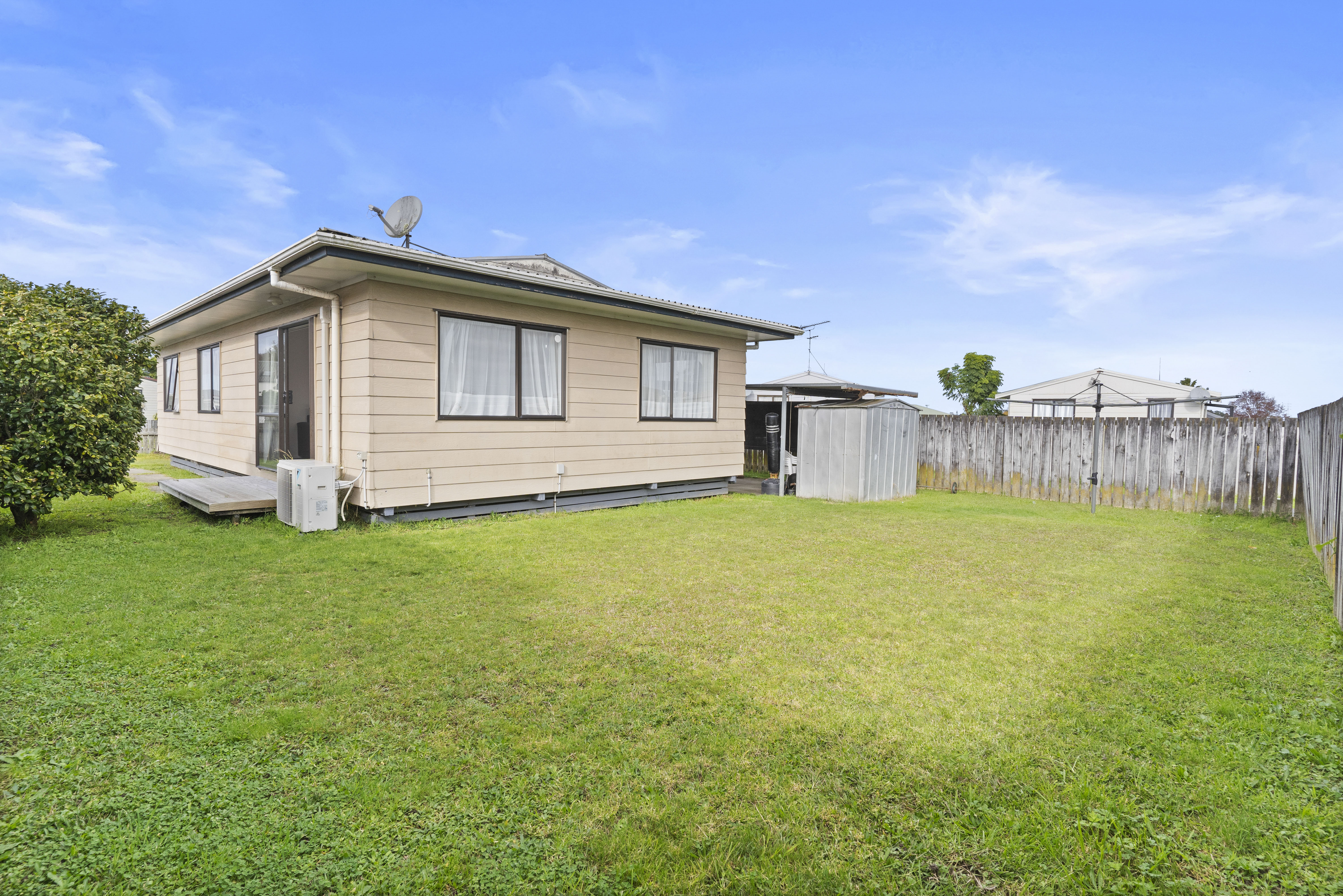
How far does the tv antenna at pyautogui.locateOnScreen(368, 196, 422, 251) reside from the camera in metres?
8.10

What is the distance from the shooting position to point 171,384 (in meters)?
14.2

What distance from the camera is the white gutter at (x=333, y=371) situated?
23.9ft

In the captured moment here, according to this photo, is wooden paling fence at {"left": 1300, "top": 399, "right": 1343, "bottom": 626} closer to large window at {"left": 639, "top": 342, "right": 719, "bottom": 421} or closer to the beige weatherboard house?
the beige weatherboard house

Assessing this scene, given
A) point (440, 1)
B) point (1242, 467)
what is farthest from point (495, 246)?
point (1242, 467)

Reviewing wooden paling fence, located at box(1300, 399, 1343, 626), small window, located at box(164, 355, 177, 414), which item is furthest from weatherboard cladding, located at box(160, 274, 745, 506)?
wooden paling fence, located at box(1300, 399, 1343, 626)

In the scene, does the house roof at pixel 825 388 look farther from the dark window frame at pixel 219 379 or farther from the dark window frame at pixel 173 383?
the dark window frame at pixel 173 383

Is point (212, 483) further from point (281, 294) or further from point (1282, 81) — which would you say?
point (1282, 81)

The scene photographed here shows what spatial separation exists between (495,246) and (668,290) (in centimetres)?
858

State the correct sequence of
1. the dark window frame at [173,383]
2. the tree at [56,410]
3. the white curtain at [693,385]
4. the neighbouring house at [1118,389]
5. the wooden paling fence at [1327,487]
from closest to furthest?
the wooden paling fence at [1327,487] → the tree at [56,410] → the white curtain at [693,385] → the dark window frame at [173,383] → the neighbouring house at [1118,389]

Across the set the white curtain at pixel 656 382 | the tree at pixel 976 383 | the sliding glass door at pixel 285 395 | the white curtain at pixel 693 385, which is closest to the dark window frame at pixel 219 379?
the sliding glass door at pixel 285 395

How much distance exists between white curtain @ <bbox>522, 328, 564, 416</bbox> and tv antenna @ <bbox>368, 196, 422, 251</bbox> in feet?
6.54

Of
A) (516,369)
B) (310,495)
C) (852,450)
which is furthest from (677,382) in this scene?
(310,495)

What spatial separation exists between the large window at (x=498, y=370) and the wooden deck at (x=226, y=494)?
7.59 feet

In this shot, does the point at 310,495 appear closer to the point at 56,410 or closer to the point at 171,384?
the point at 56,410
